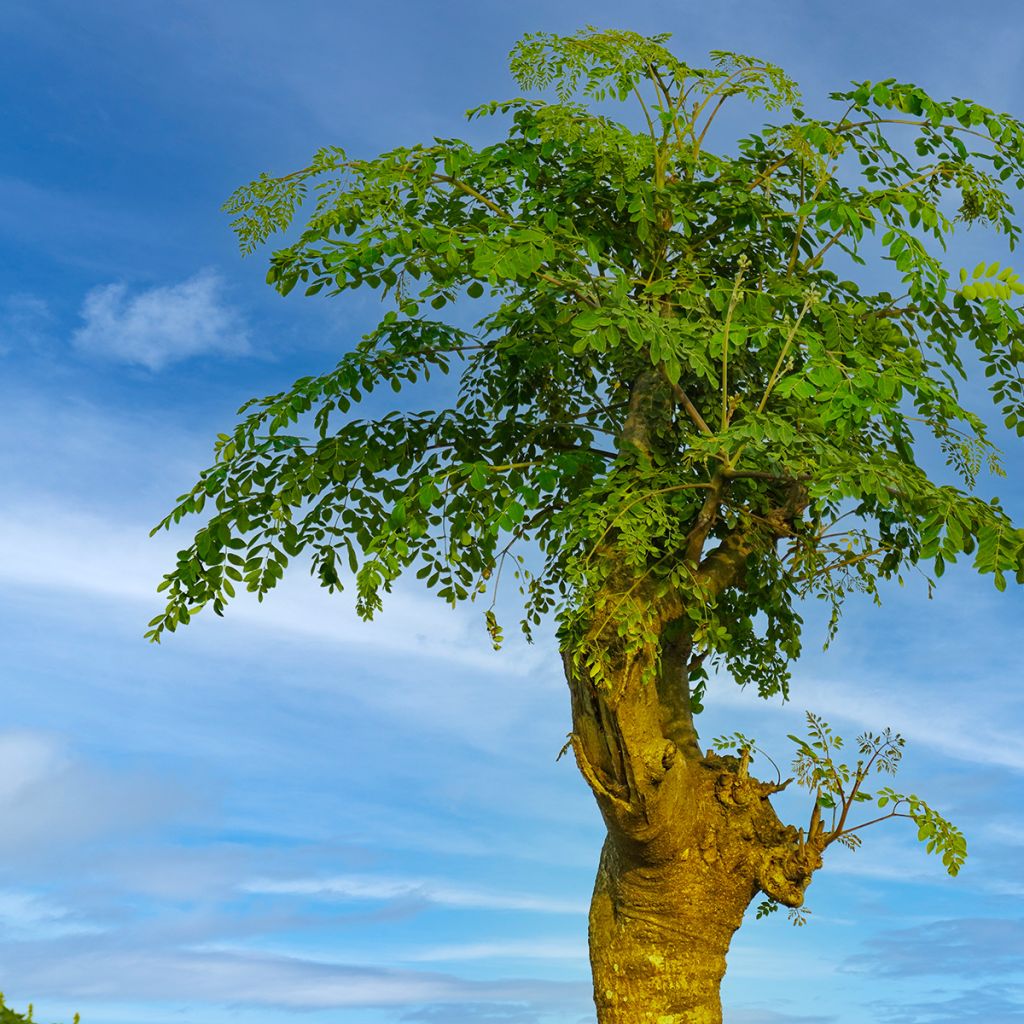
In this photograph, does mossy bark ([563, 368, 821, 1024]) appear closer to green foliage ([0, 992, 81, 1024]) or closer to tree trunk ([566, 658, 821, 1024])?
tree trunk ([566, 658, 821, 1024])

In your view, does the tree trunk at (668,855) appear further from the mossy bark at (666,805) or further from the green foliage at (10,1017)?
the green foliage at (10,1017)

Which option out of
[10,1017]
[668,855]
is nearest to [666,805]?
A: [668,855]

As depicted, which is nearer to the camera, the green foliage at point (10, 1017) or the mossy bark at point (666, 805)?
the green foliage at point (10, 1017)

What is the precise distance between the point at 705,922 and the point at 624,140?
216 inches

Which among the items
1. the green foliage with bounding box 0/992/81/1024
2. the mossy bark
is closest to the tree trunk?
the mossy bark

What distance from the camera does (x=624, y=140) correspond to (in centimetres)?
884

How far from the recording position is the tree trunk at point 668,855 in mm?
8547

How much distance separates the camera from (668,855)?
345 inches

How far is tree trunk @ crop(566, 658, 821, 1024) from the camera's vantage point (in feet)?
28.0

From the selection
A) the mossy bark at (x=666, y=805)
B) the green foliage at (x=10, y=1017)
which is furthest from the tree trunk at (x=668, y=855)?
the green foliage at (x=10, y=1017)

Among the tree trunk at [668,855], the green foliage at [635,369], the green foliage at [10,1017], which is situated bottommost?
the green foliage at [10,1017]

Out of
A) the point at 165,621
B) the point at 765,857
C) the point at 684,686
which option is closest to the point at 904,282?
the point at 684,686

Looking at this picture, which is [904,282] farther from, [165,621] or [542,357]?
[165,621]

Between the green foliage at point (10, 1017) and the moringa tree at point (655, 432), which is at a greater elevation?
the moringa tree at point (655, 432)
